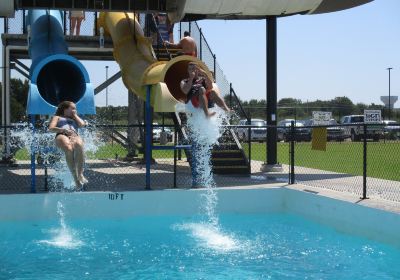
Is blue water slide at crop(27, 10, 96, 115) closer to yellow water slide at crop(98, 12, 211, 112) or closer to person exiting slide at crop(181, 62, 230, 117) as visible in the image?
yellow water slide at crop(98, 12, 211, 112)

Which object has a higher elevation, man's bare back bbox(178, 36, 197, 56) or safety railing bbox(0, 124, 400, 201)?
man's bare back bbox(178, 36, 197, 56)

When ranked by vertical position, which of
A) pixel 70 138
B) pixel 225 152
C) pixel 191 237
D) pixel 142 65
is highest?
pixel 142 65

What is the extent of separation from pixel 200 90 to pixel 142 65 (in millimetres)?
3445

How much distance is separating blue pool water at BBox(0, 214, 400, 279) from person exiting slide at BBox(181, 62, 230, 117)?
6.88 ft

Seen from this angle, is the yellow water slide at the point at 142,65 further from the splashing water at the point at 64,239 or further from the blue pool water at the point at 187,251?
the splashing water at the point at 64,239

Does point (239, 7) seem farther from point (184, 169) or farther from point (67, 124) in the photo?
point (184, 169)

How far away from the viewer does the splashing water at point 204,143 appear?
1072cm

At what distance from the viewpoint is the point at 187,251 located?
790cm

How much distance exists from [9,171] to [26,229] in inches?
244

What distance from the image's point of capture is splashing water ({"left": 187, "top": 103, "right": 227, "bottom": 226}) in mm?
10719

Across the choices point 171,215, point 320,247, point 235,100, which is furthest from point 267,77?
point 320,247

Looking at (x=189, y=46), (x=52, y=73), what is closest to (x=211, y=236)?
(x=52, y=73)

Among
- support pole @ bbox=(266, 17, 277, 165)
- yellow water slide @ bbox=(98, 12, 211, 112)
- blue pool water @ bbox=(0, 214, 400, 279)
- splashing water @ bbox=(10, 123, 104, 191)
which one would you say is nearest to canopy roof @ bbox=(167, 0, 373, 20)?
support pole @ bbox=(266, 17, 277, 165)

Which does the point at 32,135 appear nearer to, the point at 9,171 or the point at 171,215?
the point at 171,215
